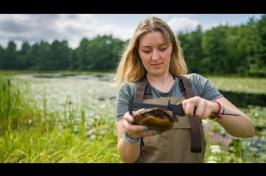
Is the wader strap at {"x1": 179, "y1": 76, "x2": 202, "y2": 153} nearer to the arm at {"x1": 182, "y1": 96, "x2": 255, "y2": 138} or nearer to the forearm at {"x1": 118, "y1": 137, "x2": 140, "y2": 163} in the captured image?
the arm at {"x1": 182, "y1": 96, "x2": 255, "y2": 138}

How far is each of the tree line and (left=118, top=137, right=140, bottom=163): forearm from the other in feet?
7.52

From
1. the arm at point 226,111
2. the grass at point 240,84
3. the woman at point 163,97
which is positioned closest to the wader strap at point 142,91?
the woman at point 163,97

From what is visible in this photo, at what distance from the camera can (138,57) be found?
5.91 feet

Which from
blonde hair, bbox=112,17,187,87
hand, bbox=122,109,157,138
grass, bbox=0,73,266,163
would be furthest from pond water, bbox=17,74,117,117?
hand, bbox=122,109,157,138

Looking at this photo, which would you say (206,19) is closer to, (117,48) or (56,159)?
(117,48)

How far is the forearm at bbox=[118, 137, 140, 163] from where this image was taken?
5.32 feet

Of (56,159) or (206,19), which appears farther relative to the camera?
(206,19)

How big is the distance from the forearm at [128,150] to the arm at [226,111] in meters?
0.24

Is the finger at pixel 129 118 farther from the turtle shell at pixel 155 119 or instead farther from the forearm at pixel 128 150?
the forearm at pixel 128 150

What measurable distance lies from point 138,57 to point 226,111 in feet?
1.33

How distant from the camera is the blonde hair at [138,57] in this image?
5.56ft

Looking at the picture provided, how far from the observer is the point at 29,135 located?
12.1ft

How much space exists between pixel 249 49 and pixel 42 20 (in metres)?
1.84
